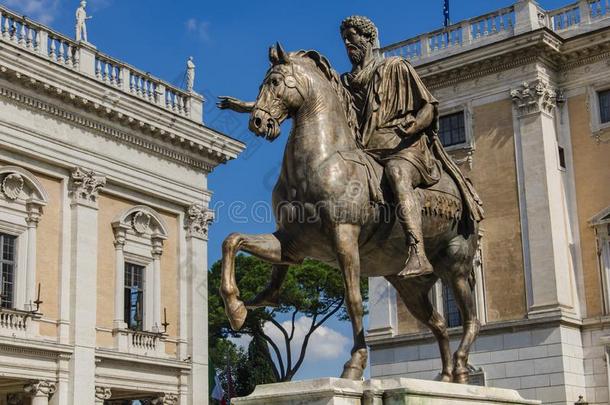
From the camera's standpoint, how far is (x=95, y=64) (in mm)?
26219

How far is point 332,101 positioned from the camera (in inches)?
274

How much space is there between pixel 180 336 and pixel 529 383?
999cm

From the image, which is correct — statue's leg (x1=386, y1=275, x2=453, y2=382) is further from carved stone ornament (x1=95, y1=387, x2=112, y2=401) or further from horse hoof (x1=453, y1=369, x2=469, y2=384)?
carved stone ornament (x1=95, y1=387, x2=112, y2=401)

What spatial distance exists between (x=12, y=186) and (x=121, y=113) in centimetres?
394

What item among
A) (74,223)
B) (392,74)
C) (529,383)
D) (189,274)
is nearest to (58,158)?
(74,223)

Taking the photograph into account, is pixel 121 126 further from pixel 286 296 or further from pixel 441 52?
pixel 286 296

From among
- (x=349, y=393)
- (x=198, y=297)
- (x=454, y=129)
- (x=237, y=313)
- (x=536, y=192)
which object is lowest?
(x=349, y=393)

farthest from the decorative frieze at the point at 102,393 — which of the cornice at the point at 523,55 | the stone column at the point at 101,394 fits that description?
the cornice at the point at 523,55

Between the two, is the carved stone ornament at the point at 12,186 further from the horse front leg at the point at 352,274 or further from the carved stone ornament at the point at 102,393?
the horse front leg at the point at 352,274

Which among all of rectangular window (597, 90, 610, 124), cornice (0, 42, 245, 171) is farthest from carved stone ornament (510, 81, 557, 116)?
cornice (0, 42, 245, 171)

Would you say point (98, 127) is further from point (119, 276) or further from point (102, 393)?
point (102, 393)

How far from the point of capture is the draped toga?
284 inches

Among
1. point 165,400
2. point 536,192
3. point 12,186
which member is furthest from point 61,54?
point 536,192

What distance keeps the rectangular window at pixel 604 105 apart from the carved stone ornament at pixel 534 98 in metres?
1.35
